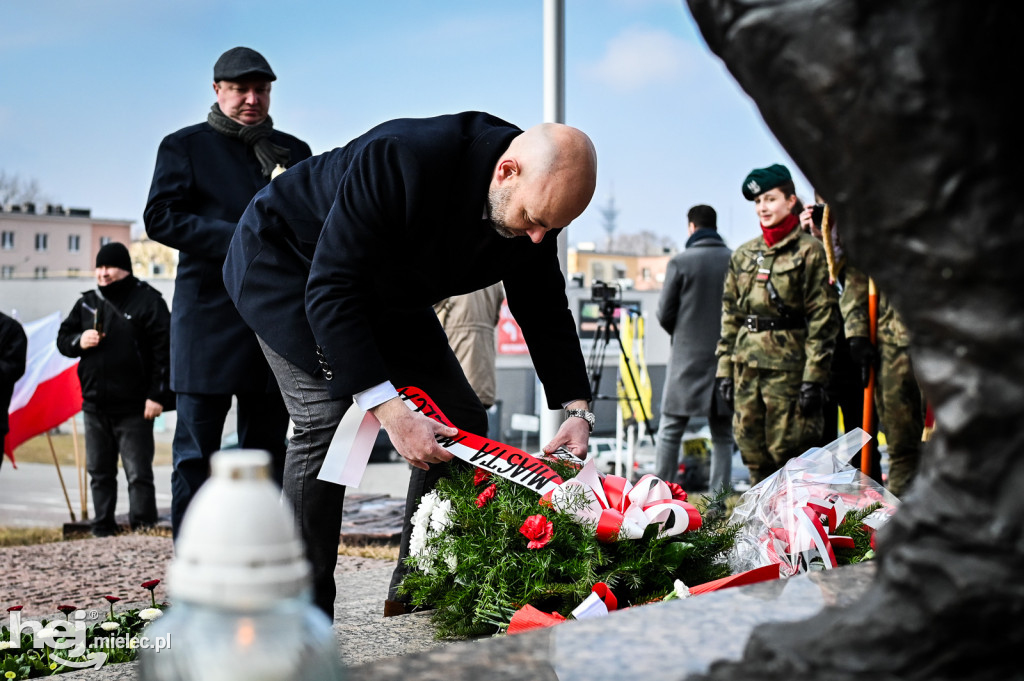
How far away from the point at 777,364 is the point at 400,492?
4.51 m

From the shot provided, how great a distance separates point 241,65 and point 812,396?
324cm

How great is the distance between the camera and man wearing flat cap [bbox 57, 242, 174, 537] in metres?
6.68

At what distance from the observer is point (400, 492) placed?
914 centimetres

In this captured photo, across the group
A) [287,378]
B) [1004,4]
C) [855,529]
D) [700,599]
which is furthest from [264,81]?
[1004,4]

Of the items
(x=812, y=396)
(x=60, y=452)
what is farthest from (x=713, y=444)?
(x=60, y=452)

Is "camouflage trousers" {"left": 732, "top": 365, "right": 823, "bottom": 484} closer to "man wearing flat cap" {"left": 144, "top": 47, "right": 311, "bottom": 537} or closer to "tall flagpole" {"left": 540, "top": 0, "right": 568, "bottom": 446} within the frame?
"tall flagpole" {"left": 540, "top": 0, "right": 568, "bottom": 446}

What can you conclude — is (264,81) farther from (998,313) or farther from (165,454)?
(165,454)

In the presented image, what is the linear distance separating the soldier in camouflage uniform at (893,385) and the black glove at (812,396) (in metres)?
0.38

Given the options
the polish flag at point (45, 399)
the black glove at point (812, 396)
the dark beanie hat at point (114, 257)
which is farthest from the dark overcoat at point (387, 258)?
the polish flag at point (45, 399)

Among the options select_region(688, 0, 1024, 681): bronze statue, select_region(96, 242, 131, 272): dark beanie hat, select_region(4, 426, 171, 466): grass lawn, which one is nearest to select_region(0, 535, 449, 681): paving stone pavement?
select_region(688, 0, 1024, 681): bronze statue

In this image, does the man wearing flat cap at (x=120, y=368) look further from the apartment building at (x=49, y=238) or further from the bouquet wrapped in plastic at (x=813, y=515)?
the apartment building at (x=49, y=238)

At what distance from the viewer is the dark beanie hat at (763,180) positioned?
5.60 meters

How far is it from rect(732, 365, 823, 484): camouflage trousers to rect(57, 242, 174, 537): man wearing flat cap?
11.8 ft

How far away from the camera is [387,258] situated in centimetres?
287
